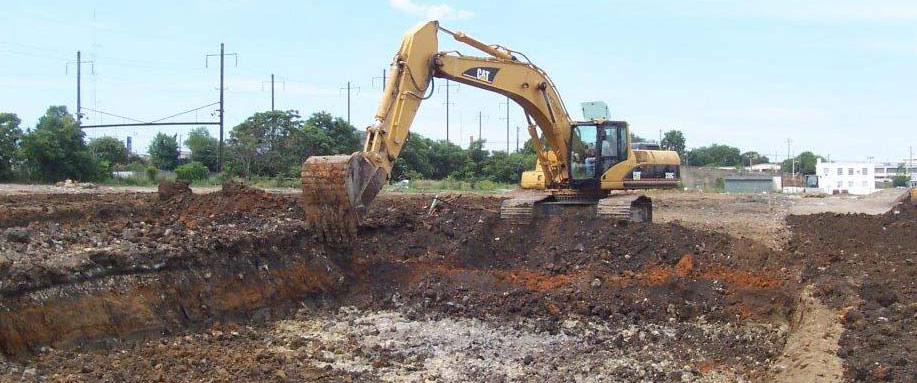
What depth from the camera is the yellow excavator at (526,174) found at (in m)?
10.2

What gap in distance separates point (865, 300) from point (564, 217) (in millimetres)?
5597

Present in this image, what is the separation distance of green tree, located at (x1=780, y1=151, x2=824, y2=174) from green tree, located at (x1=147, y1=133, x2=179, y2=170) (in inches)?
3225

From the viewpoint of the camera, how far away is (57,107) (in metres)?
46.1

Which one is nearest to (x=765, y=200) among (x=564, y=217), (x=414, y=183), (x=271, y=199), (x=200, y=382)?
(x=414, y=183)

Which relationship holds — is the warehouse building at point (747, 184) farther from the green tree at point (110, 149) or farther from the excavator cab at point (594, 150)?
the excavator cab at point (594, 150)

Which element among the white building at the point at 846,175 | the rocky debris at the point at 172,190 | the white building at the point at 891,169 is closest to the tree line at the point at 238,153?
the rocky debris at the point at 172,190

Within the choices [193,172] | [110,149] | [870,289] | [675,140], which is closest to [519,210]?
[870,289]

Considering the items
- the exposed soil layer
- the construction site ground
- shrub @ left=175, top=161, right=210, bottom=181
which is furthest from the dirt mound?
shrub @ left=175, top=161, right=210, bottom=181

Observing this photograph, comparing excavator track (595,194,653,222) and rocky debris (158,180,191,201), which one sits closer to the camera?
excavator track (595,194,653,222)

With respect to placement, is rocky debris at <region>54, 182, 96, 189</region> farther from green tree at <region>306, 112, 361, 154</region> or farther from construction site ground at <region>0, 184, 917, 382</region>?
construction site ground at <region>0, 184, 917, 382</region>

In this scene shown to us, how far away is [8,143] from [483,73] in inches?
1063

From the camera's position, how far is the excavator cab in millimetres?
14359

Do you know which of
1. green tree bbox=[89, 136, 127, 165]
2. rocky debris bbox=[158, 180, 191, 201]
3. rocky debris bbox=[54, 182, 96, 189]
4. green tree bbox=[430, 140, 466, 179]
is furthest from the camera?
green tree bbox=[430, 140, 466, 179]

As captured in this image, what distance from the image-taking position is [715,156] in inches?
4035
